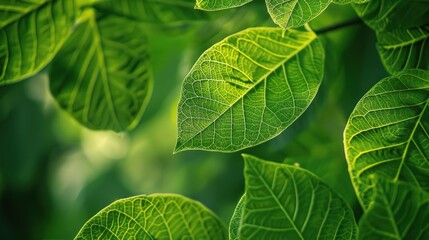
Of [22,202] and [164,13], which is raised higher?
[164,13]

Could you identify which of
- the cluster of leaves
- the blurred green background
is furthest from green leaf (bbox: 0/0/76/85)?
the blurred green background

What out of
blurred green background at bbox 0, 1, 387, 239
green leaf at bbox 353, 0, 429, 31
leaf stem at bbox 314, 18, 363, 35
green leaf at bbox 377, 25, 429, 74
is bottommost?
blurred green background at bbox 0, 1, 387, 239

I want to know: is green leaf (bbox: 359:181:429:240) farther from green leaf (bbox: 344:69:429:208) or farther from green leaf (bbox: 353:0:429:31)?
green leaf (bbox: 353:0:429:31)

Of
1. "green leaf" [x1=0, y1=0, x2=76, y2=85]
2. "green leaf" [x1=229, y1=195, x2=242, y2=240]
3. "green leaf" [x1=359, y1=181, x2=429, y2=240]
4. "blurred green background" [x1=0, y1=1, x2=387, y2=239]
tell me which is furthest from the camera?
"blurred green background" [x1=0, y1=1, x2=387, y2=239]

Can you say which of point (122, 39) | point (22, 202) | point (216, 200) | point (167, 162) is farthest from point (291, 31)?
point (22, 202)

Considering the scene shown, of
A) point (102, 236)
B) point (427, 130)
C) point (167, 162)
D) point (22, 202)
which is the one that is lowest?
point (22, 202)

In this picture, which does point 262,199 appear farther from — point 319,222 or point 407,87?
point 407,87

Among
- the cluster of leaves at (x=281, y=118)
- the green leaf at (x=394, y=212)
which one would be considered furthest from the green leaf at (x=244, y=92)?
the green leaf at (x=394, y=212)

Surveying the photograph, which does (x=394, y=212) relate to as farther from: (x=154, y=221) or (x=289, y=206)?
(x=154, y=221)
